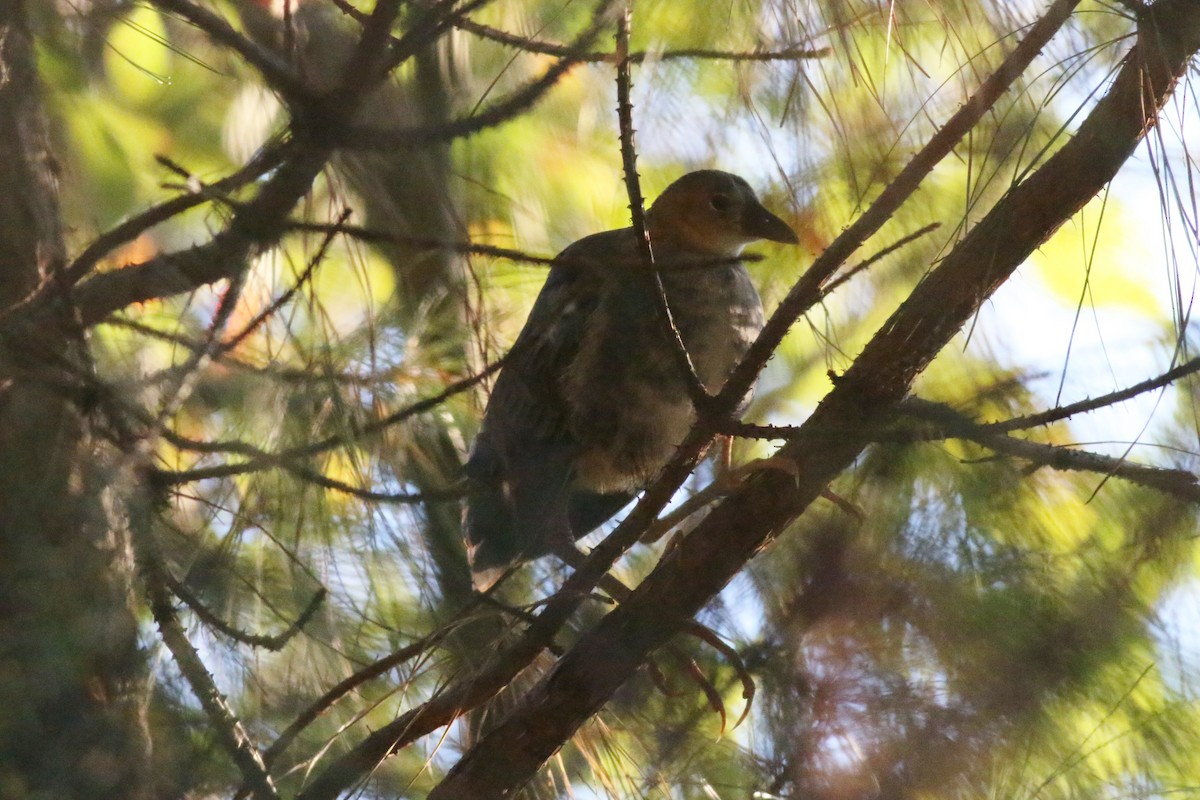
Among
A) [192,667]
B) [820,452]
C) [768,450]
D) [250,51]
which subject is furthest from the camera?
[768,450]

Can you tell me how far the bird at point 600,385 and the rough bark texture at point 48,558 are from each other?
1.60ft

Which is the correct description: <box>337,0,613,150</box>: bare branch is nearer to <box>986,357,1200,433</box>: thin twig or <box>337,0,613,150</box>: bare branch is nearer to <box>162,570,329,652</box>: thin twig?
<box>162,570,329,652</box>: thin twig

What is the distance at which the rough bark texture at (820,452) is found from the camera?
1.26 metres

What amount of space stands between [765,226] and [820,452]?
1.99ft

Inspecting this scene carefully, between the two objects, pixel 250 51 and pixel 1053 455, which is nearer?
pixel 250 51

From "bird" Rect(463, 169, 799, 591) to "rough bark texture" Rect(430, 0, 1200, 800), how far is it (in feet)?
0.71

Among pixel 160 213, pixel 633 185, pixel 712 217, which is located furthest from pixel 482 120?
pixel 712 217

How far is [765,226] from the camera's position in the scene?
1.86 metres

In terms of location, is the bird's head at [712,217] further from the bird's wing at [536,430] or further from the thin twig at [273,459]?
the thin twig at [273,459]

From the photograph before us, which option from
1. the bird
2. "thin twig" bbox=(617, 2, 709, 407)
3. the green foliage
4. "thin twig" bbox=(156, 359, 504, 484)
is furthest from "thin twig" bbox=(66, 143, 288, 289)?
the bird

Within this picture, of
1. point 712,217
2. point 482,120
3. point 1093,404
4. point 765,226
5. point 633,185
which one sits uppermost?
point 712,217

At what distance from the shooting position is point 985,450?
4.09 feet

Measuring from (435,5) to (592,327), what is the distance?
2.30 ft

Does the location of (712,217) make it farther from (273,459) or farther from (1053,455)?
(273,459)
